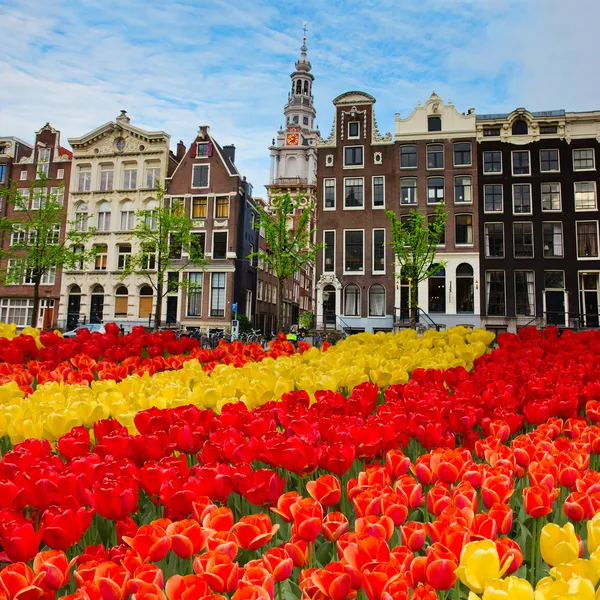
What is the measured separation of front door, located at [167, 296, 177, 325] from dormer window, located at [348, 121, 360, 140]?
14.4 m

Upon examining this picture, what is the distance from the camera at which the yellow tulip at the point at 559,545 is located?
1068mm

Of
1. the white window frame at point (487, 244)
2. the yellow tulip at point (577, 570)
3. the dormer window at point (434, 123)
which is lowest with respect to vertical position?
the yellow tulip at point (577, 570)

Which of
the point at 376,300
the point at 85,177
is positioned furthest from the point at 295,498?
the point at 85,177

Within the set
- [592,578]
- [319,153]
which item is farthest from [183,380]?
[319,153]

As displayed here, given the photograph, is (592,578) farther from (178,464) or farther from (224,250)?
(224,250)

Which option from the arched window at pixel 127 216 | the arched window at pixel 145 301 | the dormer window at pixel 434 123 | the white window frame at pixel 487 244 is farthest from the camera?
the arched window at pixel 127 216

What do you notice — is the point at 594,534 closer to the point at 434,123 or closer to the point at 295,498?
the point at 295,498

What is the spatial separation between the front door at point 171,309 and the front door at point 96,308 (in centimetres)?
458

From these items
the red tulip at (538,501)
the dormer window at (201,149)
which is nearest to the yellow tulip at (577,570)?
the red tulip at (538,501)

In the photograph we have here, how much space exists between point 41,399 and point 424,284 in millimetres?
26683

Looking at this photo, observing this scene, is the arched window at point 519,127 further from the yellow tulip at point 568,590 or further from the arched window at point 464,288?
the yellow tulip at point 568,590

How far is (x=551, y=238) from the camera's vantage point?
2786 cm

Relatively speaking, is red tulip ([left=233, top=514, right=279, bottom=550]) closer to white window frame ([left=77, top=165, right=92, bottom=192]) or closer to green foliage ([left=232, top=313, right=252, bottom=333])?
green foliage ([left=232, top=313, right=252, bottom=333])

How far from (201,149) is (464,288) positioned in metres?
18.5
